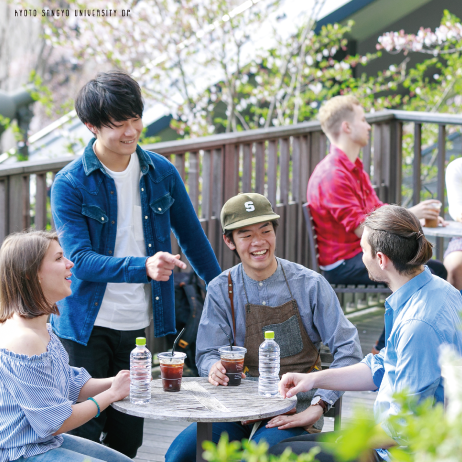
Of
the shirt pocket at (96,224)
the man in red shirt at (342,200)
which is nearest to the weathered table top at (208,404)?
the shirt pocket at (96,224)

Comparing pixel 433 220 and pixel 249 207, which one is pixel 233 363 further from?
pixel 433 220

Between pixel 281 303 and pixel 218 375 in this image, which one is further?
pixel 281 303

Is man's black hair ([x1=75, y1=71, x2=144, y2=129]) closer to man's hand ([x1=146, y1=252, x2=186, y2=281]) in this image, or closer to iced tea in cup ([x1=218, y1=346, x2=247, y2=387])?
man's hand ([x1=146, y1=252, x2=186, y2=281])

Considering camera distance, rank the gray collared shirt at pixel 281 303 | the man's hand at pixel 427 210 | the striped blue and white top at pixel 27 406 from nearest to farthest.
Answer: the striped blue and white top at pixel 27 406
the gray collared shirt at pixel 281 303
the man's hand at pixel 427 210

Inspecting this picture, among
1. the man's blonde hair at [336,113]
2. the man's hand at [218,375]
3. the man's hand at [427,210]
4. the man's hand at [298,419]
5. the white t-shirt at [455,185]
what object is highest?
the man's blonde hair at [336,113]

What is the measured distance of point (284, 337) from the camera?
9.36 ft

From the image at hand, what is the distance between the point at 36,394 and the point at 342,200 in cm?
281

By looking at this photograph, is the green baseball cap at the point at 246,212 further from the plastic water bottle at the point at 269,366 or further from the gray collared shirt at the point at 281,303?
the plastic water bottle at the point at 269,366

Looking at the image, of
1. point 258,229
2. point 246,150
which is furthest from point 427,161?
point 258,229

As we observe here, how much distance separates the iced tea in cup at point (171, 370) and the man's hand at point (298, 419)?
391 mm

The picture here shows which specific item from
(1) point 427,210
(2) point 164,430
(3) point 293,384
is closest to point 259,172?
(1) point 427,210

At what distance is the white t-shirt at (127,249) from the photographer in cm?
295

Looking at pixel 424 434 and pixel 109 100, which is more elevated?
pixel 109 100

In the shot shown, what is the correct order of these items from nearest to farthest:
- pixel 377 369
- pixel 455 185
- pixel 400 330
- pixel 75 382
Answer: pixel 400 330, pixel 377 369, pixel 75 382, pixel 455 185
